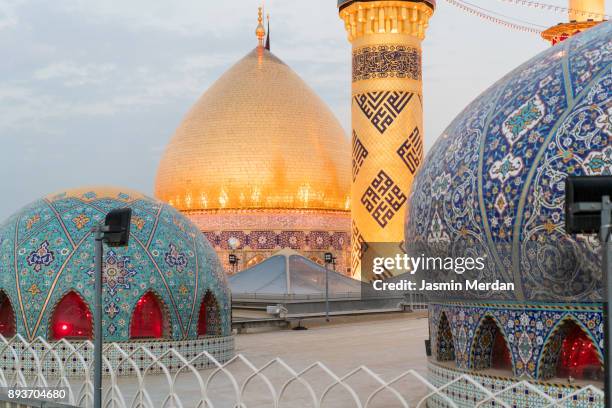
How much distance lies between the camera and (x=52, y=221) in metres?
12.3

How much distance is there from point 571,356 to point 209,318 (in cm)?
626

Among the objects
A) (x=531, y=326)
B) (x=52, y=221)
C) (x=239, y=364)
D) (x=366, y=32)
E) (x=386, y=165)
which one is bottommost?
Result: (x=239, y=364)

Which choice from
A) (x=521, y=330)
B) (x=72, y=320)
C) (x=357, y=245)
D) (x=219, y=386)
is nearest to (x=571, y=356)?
(x=521, y=330)

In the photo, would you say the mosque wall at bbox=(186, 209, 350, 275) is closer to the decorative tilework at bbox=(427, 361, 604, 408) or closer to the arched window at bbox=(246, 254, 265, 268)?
the arched window at bbox=(246, 254, 265, 268)

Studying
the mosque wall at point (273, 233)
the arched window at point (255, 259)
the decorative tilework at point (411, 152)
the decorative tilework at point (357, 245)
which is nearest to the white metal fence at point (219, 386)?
the decorative tilework at point (411, 152)

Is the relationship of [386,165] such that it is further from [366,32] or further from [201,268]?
[201,268]

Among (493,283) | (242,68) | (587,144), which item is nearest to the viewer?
(587,144)

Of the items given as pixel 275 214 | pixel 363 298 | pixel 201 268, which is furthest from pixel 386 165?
pixel 201 268

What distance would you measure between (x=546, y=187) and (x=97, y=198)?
23.8 feet

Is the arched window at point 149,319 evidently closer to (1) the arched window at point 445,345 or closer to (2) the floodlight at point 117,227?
(1) the arched window at point 445,345

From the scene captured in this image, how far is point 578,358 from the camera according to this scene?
8.08m

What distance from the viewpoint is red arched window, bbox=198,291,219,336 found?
13.0m

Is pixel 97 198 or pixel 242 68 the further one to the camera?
pixel 242 68

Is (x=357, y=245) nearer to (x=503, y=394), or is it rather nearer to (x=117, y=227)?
(x=503, y=394)
